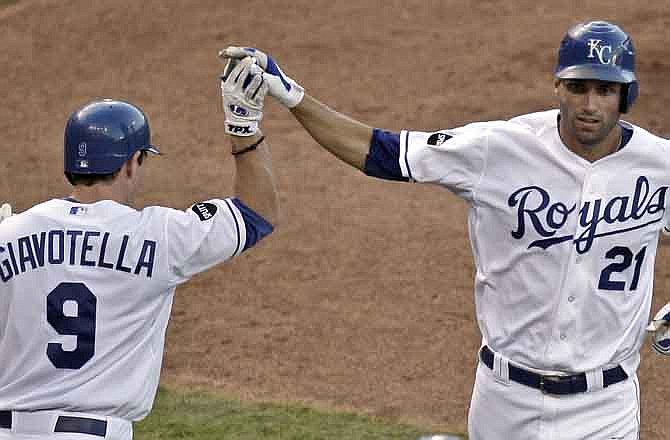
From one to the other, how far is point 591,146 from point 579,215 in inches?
9.4

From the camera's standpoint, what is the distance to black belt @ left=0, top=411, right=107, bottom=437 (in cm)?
361

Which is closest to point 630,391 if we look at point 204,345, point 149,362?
point 149,362

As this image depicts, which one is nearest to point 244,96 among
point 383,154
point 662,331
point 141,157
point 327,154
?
point 141,157

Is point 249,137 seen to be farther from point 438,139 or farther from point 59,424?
point 59,424

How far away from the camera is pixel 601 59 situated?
397cm

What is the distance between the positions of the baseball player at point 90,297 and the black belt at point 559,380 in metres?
1.08

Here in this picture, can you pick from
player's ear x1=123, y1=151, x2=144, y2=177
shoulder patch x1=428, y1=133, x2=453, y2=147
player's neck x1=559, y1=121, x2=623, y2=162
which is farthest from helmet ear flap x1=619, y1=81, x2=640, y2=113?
player's ear x1=123, y1=151, x2=144, y2=177

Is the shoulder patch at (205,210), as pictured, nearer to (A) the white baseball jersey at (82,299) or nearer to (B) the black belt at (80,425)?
(A) the white baseball jersey at (82,299)

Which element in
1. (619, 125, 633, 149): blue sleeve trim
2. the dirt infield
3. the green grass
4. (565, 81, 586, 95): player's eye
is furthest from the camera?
the dirt infield

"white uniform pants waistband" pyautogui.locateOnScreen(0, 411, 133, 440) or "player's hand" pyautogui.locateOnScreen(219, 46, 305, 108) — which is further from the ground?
"player's hand" pyautogui.locateOnScreen(219, 46, 305, 108)

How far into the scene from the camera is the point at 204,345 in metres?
7.43

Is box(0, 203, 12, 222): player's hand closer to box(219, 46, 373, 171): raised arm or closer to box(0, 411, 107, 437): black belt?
box(0, 411, 107, 437): black belt

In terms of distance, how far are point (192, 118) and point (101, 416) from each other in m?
8.26

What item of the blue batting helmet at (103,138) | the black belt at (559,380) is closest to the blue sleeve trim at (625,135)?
the black belt at (559,380)
